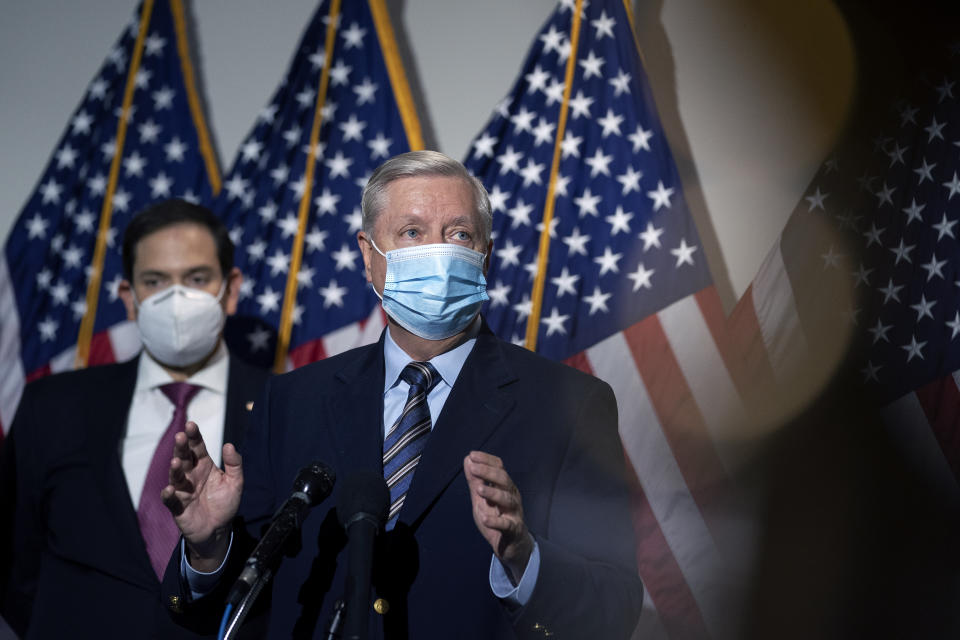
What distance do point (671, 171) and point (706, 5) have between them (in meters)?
0.84

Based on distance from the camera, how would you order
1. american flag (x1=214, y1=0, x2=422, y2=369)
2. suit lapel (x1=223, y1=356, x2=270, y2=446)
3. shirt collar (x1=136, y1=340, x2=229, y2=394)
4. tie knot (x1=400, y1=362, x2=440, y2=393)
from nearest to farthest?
tie knot (x1=400, y1=362, x2=440, y2=393) → suit lapel (x1=223, y1=356, x2=270, y2=446) → shirt collar (x1=136, y1=340, x2=229, y2=394) → american flag (x1=214, y1=0, x2=422, y2=369)

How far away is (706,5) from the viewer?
3.74 m

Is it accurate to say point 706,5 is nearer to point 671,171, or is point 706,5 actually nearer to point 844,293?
point 671,171

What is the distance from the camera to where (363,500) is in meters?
1.29

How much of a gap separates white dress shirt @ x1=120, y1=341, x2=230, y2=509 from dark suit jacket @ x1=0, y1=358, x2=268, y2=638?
0.12ft

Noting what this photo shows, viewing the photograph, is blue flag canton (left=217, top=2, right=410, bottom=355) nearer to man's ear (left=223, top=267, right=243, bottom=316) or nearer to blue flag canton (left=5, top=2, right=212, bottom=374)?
blue flag canton (left=5, top=2, right=212, bottom=374)

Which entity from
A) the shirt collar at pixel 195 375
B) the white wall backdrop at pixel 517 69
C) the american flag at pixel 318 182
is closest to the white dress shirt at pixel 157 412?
the shirt collar at pixel 195 375

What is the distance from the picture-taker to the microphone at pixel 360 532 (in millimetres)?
1157

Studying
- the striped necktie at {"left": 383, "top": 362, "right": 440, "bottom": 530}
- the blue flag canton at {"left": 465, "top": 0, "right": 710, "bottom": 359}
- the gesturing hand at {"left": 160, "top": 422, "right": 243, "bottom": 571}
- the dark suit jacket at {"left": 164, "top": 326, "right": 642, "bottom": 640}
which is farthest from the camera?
the blue flag canton at {"left": 465, "top": 0, "right": 710, "bottom": 359}

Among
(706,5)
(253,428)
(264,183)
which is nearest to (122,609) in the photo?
(253,428)

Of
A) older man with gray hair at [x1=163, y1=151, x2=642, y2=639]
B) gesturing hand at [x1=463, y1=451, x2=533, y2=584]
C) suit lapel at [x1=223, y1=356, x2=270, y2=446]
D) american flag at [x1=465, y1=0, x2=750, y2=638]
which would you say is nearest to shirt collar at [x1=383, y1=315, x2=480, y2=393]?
older man with gray hair at [x1=163, y1=151, x2=642, y2=639]

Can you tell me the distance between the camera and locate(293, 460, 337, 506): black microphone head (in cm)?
135

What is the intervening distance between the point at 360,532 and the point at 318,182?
256 cm

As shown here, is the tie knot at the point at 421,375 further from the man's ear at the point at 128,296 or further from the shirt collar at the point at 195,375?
the man's ear at the point at 128,296
